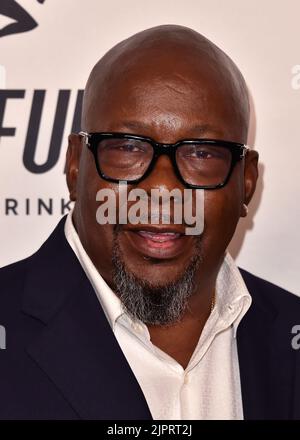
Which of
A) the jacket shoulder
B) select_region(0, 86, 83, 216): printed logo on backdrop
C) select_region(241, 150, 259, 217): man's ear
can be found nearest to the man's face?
select_region(241, 150, 259, 217): man's ear

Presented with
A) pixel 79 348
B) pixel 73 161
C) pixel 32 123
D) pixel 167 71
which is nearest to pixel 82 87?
pixel 32 123

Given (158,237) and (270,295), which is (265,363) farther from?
(158,237)

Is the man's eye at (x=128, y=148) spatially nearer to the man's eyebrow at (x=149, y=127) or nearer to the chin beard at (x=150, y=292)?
the man's eyebrow at (x=149, y=127)

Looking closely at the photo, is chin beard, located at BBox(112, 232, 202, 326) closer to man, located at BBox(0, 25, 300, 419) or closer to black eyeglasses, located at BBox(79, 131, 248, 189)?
man, located at BBox(0, 25, 300, 419)

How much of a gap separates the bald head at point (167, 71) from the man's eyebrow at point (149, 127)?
1.8 inches

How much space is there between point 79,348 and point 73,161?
14.9 inches

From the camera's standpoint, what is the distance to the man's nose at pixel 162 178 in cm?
129

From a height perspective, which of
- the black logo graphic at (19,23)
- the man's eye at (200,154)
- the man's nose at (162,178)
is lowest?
the man's nose at (162,178)

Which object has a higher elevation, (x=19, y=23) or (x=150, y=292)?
(x=19, y=23)

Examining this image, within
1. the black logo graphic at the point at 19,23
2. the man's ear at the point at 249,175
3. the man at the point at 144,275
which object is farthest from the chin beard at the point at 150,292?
the black logo graphic at the point at 19,23

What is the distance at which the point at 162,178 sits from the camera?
1.29 meters

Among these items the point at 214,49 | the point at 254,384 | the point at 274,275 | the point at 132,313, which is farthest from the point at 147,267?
the point at 274,275

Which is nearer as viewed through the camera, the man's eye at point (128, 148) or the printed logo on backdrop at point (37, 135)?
the man's eye at point (128, 148)

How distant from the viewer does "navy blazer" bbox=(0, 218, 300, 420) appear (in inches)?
49.4
